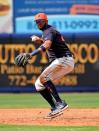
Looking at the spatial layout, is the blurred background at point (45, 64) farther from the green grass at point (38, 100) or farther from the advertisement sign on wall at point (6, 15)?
the advertisement sign on wall at point (6, 15)

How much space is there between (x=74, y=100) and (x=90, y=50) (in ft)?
10.2

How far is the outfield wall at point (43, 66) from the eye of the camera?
62.5 feet

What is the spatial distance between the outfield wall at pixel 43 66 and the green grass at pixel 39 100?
52 centimetres

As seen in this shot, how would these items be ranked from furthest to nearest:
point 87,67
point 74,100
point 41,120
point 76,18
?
point 76,18, point 87,67, point 74,100, point 41,120

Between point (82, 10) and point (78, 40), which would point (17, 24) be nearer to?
point (82, 10)

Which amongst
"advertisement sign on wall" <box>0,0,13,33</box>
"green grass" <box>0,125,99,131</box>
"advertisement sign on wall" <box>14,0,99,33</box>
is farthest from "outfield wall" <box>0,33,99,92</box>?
"green grass" <box>0,125,99,131</box>

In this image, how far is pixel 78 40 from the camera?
19.4 meters

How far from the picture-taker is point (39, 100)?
662 inches

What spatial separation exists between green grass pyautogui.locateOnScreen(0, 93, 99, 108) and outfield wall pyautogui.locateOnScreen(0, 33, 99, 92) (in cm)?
52

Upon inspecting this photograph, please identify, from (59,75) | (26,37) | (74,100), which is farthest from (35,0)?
(59,75)

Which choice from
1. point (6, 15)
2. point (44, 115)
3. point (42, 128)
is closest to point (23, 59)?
point (44, 115)

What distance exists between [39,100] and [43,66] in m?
2.50

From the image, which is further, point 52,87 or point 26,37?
point 26,37

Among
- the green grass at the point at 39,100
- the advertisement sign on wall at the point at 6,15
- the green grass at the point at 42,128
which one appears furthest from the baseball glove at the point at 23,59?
the advertisement sign on wall at the point at 6,15
